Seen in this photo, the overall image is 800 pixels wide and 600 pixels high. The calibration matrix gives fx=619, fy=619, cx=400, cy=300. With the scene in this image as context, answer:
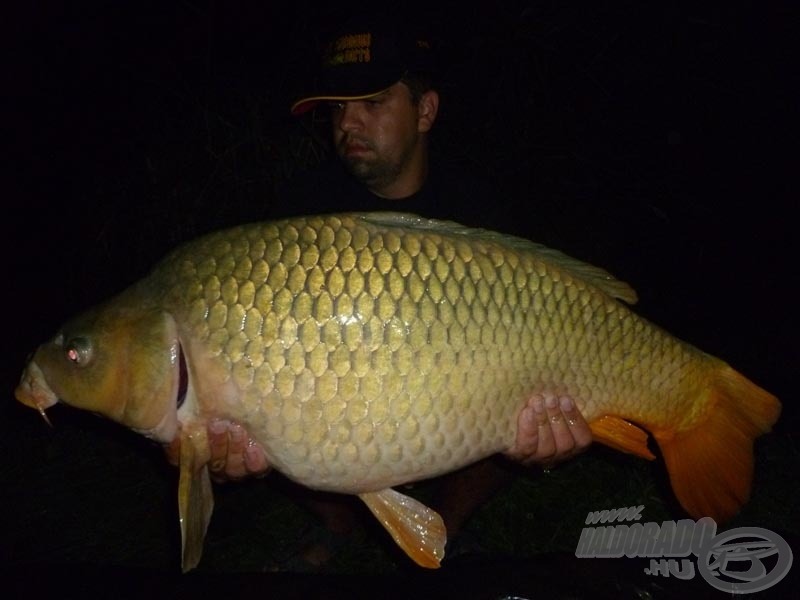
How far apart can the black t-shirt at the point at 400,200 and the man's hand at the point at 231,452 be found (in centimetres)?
103

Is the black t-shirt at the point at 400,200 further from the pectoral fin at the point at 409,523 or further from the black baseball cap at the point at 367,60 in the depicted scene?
the pectoral fin at the point at 409,523

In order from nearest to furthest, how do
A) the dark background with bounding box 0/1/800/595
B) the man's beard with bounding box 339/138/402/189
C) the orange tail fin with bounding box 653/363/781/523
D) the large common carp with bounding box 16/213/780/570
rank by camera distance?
the large common carp with bounding box 16/213/780/570 → the orange tail fin with bounding box 653/363/781/523 → the man's beard with bounding box 339/138/402/189 → the dark background with bounding box 0/1/800/595

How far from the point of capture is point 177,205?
351 cm

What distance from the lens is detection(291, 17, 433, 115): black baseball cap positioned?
192cm

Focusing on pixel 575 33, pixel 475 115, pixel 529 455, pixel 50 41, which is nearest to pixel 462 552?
pixel 529 455

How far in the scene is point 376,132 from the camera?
6.63 ft

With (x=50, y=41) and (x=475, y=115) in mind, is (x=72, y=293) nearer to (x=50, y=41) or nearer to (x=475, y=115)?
(x=50, y=41)

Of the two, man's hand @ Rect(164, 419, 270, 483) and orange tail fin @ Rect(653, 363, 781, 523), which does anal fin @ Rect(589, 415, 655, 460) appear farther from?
man's hand @ Rect(164, 419, 270, 483)

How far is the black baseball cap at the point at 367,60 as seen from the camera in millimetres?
1917

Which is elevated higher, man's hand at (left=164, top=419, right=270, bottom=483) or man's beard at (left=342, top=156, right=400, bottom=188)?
man's beard at (left=342, top=156, right=400, bottom=188)

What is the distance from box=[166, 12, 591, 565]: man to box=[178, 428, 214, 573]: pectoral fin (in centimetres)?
22

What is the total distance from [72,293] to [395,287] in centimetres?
327

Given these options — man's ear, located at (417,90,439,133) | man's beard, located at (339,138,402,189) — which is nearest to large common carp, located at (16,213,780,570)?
man's beard, located at (339,138,402,189)

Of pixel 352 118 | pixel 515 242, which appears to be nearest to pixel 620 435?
pixel 515 242
